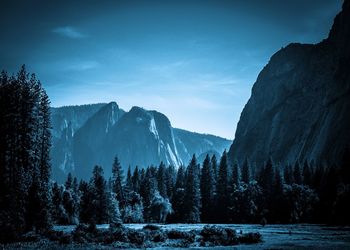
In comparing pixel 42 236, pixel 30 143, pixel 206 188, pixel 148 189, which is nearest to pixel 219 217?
pixel 206 188

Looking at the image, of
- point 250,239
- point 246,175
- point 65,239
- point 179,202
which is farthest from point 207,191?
point 65,239

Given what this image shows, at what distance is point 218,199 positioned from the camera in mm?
93500

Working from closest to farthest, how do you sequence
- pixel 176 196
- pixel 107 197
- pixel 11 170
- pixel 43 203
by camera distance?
pixel 43 203, pixel 11 170, pixel 107 197, pixel 176 196

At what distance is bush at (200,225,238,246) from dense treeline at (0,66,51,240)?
19.1m

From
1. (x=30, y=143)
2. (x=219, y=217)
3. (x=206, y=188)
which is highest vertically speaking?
(x=30, y=143)

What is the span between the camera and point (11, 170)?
2128 inches

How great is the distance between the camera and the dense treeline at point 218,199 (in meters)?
78.6

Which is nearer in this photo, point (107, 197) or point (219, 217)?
point (107, 197)

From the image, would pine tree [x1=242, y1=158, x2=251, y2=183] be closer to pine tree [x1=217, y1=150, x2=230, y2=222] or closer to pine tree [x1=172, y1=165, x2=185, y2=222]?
pine tree [x1=217, y1=150, x2=230, y2=222]

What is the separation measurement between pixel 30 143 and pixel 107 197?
85.3 ft

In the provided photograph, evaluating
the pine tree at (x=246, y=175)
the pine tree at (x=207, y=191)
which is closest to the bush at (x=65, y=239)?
the pine tree at (x=207, y=191)

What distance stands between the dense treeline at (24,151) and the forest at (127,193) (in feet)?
0.37

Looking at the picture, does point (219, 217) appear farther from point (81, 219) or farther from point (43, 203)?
point (43, 203)

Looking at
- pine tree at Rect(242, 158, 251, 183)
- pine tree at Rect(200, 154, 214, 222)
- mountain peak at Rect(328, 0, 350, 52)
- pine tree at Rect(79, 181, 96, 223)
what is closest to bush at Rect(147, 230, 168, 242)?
pine tree at Rect(79, 181, 96, 223)
